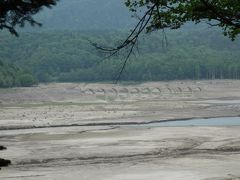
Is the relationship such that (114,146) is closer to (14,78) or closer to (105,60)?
(14,78)

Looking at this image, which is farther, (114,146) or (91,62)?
(91,62)

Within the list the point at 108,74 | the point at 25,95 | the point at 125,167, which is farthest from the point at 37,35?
the point at 125,167

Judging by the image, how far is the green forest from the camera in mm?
138125

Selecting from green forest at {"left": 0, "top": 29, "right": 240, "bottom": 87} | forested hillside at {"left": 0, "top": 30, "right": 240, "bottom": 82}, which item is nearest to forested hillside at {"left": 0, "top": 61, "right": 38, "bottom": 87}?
green forest at {"left": 0, "top": 29, "right": 240, "bottom": 87}

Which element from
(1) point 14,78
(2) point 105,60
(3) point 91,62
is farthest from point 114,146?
(3) point 91,62

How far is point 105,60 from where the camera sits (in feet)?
399

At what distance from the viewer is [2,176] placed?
20047mm

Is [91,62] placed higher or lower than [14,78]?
higher

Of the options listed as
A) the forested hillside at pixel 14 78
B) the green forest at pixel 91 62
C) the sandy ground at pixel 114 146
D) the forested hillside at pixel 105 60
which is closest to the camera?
the sandy ground at pixel 114 146

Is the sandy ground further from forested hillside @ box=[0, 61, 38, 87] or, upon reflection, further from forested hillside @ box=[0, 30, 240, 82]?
forested hillside @ box=[0, 30, 240, 82]

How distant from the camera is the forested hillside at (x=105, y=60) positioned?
5512 inches

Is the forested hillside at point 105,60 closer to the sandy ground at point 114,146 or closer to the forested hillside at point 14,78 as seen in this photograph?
the forested hillside at point 14,78

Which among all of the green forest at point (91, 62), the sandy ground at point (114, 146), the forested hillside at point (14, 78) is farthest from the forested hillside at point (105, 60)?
the sandy ground at point (114, 146)

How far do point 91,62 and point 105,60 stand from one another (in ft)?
155
